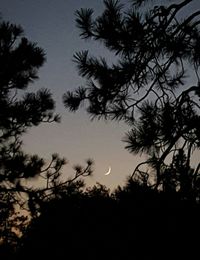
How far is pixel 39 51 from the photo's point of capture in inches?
271

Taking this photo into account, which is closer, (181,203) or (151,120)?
(181,203)

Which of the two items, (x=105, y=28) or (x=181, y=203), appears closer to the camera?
(x=181, y=203)

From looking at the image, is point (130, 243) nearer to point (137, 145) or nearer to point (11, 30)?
point (137, 145)

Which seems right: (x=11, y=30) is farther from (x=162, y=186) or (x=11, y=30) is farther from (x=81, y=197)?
(x=162, y=186)

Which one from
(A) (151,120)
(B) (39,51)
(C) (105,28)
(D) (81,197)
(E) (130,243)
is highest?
(B) (39,51)

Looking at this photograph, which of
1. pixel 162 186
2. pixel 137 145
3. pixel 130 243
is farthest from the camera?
pixel 137 145

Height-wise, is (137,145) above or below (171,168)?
above

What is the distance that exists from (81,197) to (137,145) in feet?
3.18

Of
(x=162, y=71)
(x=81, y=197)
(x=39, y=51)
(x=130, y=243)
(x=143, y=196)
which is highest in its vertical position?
(x=39, y=51)

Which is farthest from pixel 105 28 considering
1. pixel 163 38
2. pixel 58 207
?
pixel 58 207

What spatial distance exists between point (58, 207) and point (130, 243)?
158 centimetres

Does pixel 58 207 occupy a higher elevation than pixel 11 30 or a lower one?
lower

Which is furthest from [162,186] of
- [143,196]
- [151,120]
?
[151,120]

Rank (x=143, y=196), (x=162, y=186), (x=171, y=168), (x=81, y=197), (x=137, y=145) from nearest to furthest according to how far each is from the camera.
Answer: (x=143, y=196), (x=162, y=186), (x=171, y=168), (x=137, y=145), (x=81, y=197)
